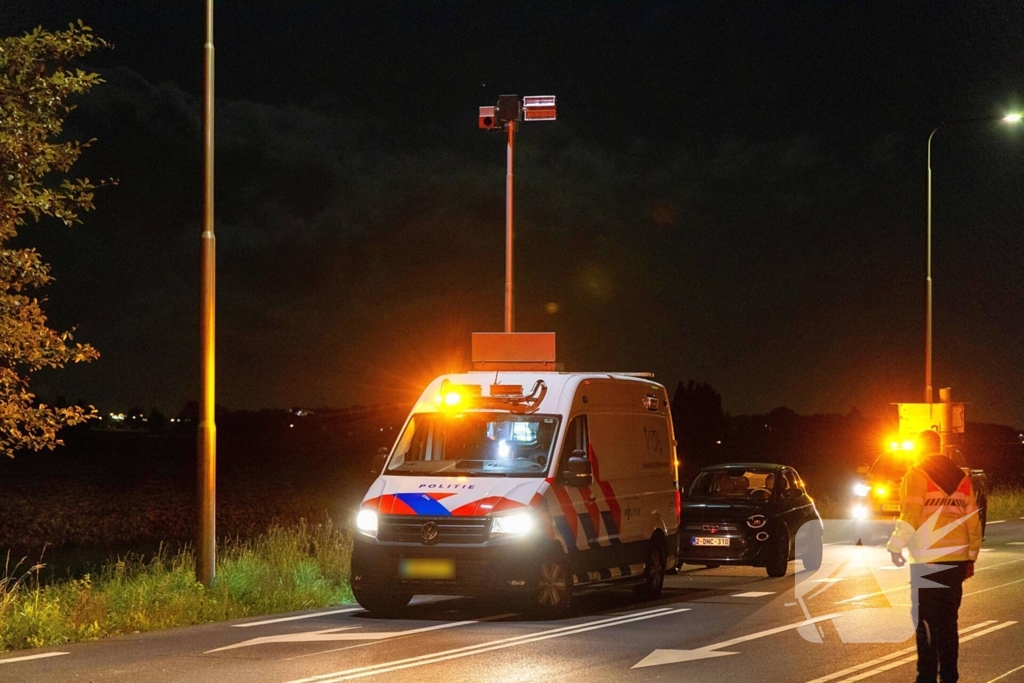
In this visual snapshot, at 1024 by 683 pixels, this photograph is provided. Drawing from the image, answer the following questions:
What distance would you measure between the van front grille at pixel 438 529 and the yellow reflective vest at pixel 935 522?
5224 millimetres

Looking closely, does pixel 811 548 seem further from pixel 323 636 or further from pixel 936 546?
pixel 936 546

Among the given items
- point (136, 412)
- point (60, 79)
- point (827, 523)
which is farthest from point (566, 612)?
point (136, 412)

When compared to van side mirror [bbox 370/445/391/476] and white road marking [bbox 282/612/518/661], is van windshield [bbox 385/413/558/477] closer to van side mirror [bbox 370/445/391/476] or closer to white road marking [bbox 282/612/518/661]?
van side mirror [bbox 370/445/391/476]

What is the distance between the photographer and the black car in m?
19.0

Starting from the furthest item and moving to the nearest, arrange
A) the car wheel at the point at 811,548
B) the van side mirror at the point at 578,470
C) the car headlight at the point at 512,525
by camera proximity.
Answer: the car wheel at the point at 811,548 < the van side mirror at the point at 578,470 < the car headlight at the point at 512,525

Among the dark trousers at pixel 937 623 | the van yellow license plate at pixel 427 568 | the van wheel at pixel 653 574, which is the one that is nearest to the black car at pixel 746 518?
the van wheel at pixel 653 574

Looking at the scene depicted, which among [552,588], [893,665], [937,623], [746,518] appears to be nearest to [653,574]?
[746,518]

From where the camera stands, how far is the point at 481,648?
1211 centimetres

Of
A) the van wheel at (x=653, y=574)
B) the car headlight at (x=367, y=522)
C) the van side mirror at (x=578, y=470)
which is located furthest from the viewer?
the van wheel at (x=653, y=574)

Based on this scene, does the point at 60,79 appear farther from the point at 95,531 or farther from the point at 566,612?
the point at 95,531

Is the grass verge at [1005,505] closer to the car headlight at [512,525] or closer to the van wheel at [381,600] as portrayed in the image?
the van wheel at [381,600]

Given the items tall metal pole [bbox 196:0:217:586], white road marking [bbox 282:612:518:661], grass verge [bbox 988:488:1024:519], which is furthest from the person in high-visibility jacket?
grass verge [bbox 988:488:1024:519]

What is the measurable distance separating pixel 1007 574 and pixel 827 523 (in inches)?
435

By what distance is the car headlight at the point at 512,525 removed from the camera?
1383 cm
